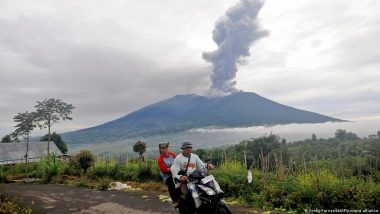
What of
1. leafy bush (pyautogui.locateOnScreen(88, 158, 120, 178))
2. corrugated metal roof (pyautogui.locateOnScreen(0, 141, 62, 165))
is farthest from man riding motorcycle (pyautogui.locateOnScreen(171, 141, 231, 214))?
corrugated metal roof (pyautogui.locateOnScreen(0, 141, 62, 165))

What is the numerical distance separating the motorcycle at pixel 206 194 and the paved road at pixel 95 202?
2087 mm

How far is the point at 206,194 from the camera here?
5590mm

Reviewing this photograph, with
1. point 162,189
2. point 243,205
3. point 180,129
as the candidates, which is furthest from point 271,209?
point 180,129

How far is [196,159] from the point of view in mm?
6461

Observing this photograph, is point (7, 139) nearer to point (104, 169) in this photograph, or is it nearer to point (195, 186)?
point (104, 169)

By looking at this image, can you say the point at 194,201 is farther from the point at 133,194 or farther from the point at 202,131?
the point at 202,131

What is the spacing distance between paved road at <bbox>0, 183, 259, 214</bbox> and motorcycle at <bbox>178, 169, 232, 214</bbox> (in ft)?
6.85

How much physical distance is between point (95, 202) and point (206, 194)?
4.76m

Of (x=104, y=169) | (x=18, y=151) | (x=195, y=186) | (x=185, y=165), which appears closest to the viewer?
(x=195, y=186)

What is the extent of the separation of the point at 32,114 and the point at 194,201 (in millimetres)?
41467

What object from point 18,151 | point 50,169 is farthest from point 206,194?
point 18,151

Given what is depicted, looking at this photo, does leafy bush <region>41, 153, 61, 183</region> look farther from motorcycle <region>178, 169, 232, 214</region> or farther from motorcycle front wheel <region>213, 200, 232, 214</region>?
motorcycle front wheel <region>213, 200, 232, 214</region>

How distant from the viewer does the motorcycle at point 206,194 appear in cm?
552

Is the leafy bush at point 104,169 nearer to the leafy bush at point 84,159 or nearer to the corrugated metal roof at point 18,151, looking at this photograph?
the leafy bush at point 84,159
